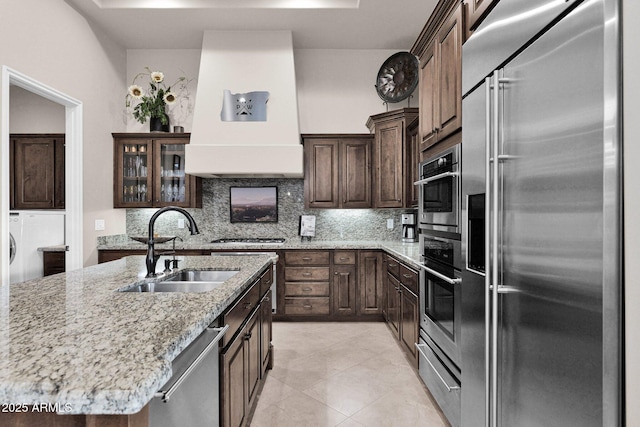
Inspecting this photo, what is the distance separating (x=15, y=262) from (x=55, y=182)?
1.00 metres

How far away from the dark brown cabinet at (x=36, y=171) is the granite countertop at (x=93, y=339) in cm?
320

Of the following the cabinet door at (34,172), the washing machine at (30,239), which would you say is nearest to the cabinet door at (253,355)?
the washing machine at (30,239)

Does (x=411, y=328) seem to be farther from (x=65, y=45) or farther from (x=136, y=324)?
(x=65, y=45)

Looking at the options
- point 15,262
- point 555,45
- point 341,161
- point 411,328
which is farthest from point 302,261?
point 555,45

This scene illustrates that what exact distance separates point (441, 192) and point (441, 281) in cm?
53

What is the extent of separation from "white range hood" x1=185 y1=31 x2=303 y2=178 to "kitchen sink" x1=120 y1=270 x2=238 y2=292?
2.07 metres

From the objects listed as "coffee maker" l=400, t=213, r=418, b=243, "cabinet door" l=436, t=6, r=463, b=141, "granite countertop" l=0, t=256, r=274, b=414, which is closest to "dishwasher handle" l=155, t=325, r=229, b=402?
"granite countertop" l=0, t=256, r=274, b=414

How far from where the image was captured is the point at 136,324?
104 cm

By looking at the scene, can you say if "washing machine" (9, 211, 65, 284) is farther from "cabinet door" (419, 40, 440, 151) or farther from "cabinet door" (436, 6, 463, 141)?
"cabinet door" (436, 6, 463, 141)

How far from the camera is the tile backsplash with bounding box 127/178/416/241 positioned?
184 inches

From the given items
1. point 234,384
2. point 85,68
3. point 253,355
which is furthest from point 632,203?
point 85,68

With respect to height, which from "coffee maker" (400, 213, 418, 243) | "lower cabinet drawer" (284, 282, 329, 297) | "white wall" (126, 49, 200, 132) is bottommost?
"lower cabinet drawer" (284, 282, 329, 297)

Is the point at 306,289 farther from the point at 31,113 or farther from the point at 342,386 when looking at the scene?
the point at 31,113

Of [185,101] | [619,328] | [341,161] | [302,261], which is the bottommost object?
[302,261]
